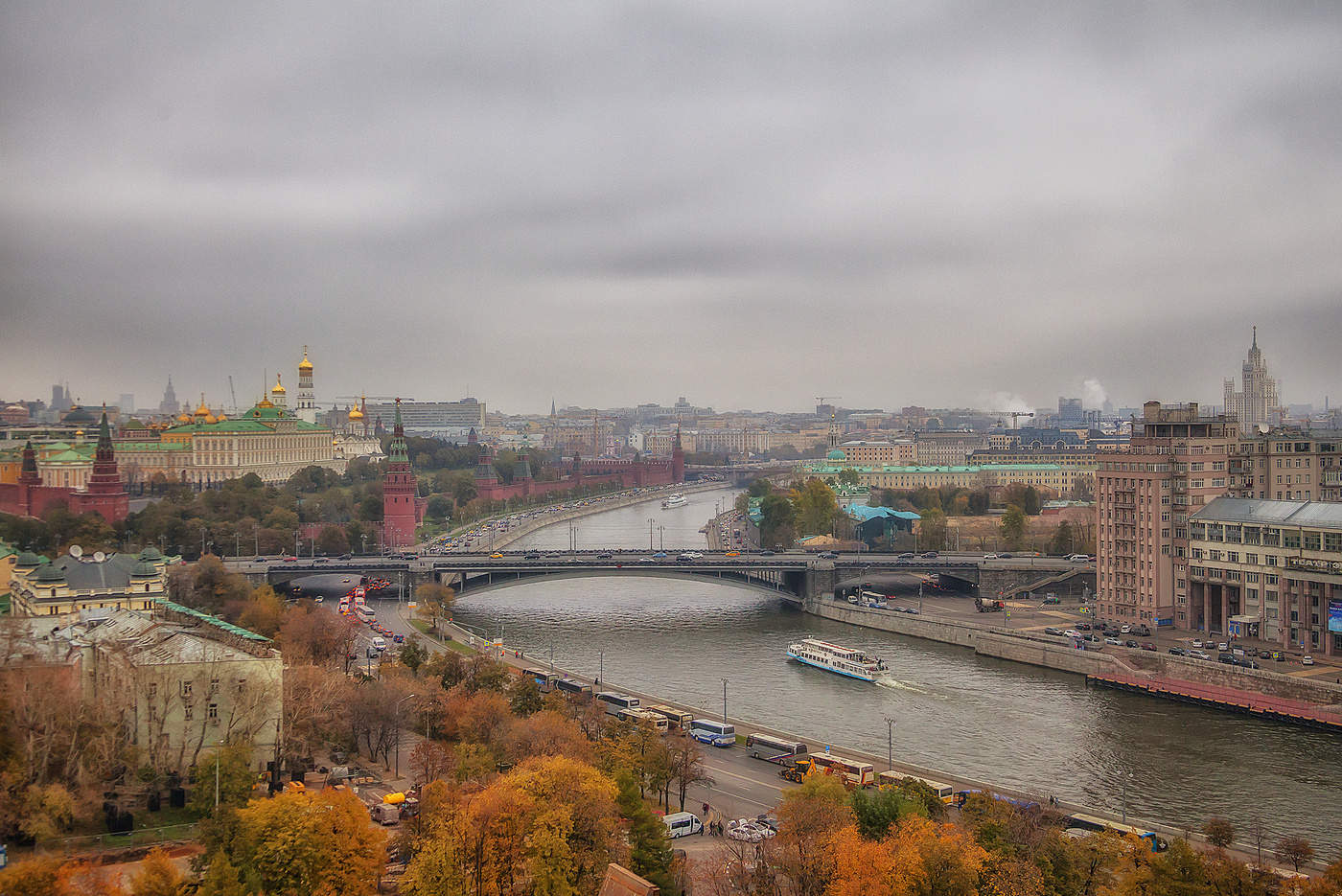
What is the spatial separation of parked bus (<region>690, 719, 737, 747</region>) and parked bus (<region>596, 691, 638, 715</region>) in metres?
1.80

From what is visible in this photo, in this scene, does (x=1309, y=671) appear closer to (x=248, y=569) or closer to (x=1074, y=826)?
(x=1074, y=826)

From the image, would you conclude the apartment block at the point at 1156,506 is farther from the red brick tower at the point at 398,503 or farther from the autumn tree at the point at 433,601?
the red brick tower at the point at 398,503

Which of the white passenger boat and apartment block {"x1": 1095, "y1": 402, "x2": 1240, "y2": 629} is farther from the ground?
apartment block {"x1": 1095, "y1": 402, "x2": 1240, "y2": 629}

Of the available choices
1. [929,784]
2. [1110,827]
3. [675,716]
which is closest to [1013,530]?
[675,716]

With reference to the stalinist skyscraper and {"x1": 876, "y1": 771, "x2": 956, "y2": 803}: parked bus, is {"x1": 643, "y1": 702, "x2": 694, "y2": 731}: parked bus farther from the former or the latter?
the stalinist skyscraper

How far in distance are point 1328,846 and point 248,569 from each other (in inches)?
1159

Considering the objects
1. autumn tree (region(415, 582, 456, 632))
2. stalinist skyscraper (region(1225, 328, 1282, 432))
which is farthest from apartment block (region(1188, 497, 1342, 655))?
stalinist skyscraper (region(1225, 328, 1282, 432))

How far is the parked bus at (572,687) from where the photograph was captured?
23.2 m

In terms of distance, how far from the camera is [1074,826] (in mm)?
16797

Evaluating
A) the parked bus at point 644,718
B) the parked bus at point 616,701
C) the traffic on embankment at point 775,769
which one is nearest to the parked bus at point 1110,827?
the traffic on embankment at point 775,769

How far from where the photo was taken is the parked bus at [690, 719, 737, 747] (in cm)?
2075

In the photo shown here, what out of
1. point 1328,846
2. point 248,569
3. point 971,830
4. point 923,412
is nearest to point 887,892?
point 971,830

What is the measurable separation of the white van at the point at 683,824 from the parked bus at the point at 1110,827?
4974mm

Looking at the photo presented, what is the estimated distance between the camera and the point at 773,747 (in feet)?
66.9
